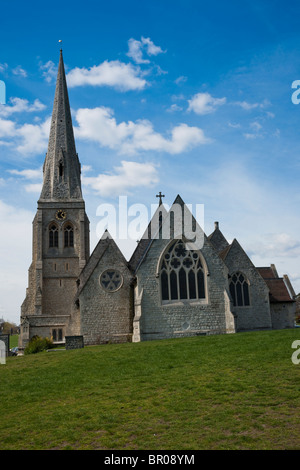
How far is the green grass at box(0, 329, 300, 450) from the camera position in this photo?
327 inches

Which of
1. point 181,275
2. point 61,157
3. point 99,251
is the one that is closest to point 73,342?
point 181,275

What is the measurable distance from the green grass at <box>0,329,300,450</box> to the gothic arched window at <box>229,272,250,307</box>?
1153 cm

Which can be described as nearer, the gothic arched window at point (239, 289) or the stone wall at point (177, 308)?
the stone wall at point (177, 308)

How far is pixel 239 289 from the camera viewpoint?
2956 cm

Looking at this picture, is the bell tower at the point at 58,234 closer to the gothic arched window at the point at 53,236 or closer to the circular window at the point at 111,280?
the gothic arched window at the point at 53,236

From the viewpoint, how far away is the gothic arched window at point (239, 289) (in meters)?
29.3

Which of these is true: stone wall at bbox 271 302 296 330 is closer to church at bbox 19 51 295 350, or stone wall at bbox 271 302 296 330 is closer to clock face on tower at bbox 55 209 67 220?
church at bbox 19 51 295 350

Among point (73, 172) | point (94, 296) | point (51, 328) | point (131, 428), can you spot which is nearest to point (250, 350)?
point (131, 428)

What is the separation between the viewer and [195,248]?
27.6 meters

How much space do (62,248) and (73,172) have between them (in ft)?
30.1

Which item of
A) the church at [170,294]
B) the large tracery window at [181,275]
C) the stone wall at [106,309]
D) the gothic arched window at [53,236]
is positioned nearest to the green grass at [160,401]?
the church at [170,294]

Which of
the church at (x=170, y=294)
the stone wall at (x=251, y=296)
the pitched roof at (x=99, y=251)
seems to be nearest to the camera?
the church at (x=170, y=294)

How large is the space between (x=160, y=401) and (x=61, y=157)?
4022 cm
